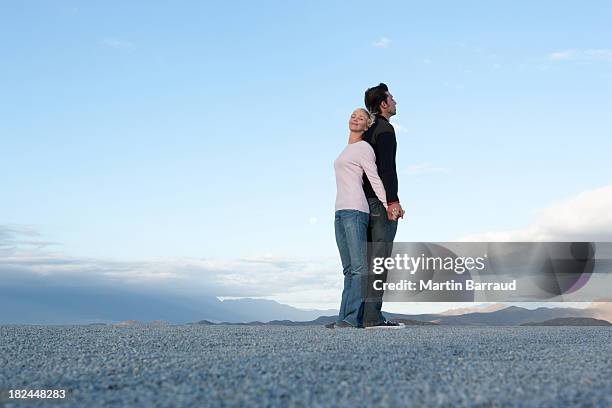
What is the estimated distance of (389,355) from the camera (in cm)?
416

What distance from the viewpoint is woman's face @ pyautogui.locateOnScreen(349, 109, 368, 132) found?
7600 mm

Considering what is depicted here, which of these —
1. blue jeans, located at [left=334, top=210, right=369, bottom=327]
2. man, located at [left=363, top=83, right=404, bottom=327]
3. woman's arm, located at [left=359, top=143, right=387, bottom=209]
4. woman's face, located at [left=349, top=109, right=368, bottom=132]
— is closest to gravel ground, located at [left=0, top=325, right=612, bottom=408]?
blue jeans, located at [left=334, top=210, right=369, bottom=327]

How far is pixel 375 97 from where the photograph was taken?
7836mm

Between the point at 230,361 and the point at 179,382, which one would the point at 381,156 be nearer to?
the point at 230,361

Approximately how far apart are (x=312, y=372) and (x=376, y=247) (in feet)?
13.4

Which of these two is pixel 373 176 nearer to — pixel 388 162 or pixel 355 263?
pixel 388 162

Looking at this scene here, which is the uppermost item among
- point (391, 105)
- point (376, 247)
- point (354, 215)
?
point (391, 105)

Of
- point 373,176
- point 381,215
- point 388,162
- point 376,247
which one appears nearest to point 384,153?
point 388,162

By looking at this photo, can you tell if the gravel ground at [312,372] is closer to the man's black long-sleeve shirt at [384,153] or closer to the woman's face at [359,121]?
the man's black long-sleeve shirt at [384,153]

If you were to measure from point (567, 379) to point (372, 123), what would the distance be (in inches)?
183

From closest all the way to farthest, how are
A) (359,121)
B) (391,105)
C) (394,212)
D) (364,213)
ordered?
1. (394,212)
2. (364,213)
3. (359,121)
4. (391,105)

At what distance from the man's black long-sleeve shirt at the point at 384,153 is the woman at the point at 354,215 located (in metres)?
0.07

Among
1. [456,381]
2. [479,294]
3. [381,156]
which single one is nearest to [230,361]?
[456,381]

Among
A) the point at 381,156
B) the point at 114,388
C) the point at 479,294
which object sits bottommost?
the point at 114,388
